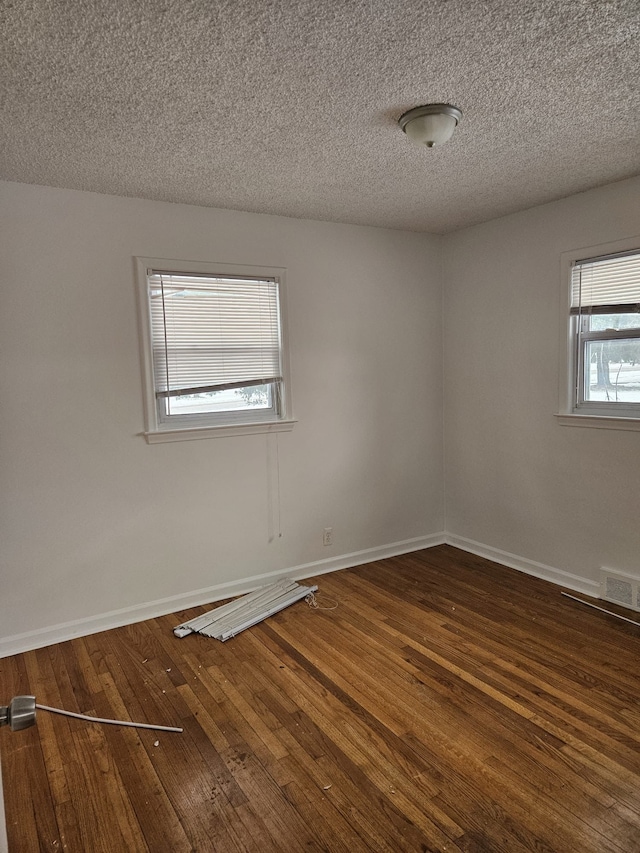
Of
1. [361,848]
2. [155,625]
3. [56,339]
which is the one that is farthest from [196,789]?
[56,339]

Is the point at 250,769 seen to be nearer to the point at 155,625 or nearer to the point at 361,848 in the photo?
the point at 361,848

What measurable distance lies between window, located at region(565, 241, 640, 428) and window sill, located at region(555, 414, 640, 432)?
1.2 inches

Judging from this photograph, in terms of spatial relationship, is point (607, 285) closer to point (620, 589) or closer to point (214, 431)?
point (620, 589)

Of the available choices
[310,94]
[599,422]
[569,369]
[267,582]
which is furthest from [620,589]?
[310,94]

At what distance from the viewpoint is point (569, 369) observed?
12.0ft

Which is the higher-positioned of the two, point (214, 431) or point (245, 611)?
point (214, 431)

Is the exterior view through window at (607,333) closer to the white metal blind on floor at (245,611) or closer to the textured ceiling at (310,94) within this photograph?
the textured ceiling at (310,94)

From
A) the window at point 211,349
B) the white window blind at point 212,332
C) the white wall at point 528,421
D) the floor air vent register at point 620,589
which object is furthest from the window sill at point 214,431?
the floor air vent register at point 620,589

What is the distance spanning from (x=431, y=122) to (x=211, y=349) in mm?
1901

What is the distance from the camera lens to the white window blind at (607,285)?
329 cm

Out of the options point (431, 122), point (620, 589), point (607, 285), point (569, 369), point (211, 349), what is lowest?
point (620, 589)

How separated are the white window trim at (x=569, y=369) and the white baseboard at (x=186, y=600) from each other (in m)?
1.63

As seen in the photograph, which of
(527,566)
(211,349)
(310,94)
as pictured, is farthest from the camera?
(527,566)

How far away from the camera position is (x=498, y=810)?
189 centimetres
